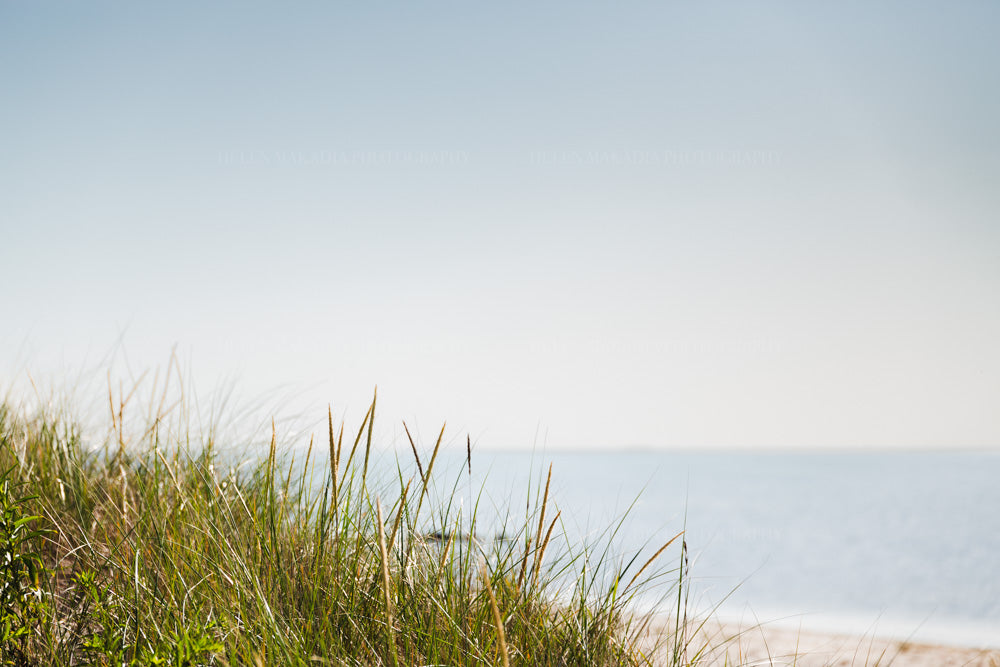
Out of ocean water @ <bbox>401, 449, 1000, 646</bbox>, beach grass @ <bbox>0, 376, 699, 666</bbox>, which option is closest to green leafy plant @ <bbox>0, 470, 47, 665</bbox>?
beach grass @ <bbox>0, 376, 699, 666</bbox>

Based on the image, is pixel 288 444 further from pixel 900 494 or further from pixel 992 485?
pixel 992 485

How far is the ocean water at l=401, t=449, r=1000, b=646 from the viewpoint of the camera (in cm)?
204

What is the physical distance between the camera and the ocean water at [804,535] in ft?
6.68

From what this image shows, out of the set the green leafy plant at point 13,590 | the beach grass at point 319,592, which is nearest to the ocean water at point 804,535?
the beach grass at point 319,592

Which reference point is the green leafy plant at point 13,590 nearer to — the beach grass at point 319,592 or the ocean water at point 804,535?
the beach grass at point 319,592

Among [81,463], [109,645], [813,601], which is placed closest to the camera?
[109,645]

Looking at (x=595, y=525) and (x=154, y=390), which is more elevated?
(x=154, y=390)

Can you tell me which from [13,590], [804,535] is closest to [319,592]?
[13,590]

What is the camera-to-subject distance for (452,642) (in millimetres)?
1514

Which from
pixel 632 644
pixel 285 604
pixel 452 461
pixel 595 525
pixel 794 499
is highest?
pixel 452 461

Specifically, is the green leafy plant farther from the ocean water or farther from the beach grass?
the ocean water

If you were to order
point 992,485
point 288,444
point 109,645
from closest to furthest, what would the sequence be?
1. point 109,645
2. point 288,444
3. point 992,485

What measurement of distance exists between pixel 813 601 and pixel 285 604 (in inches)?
425

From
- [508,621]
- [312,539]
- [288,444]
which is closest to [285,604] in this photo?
[312,539]
